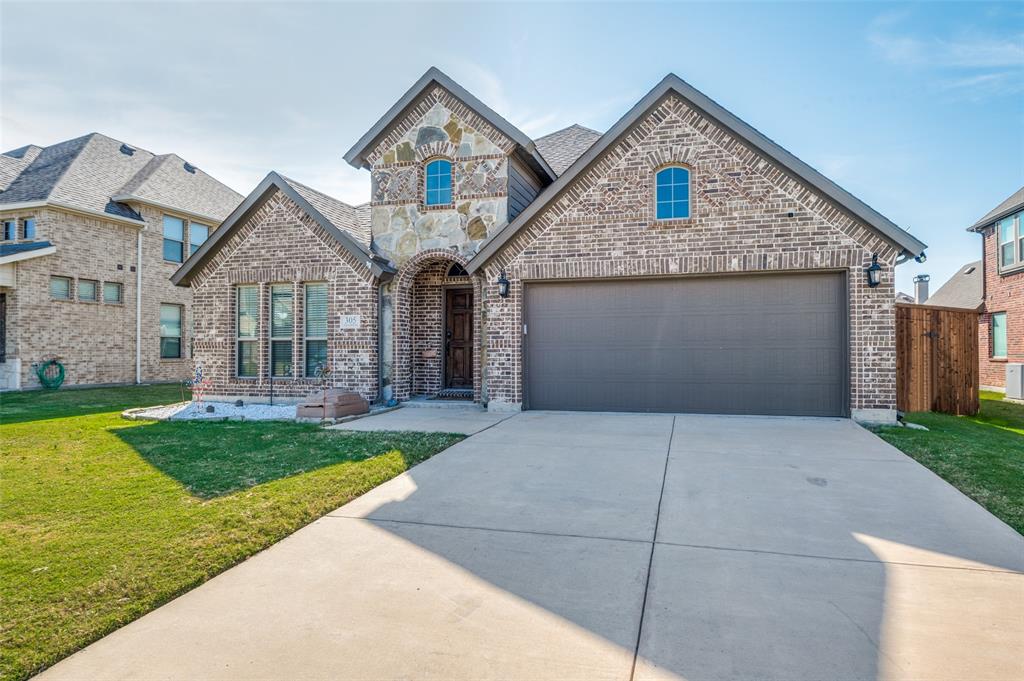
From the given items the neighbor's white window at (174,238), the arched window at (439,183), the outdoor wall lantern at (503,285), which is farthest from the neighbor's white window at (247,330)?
the neighbor's white window at (174,238)

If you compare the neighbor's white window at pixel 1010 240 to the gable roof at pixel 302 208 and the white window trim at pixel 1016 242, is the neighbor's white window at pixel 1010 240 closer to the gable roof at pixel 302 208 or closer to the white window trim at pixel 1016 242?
the white window trim at pixel 1016 242

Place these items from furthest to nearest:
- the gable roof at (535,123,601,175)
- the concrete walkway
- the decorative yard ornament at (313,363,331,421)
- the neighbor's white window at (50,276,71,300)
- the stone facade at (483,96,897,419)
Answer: the neighbor's white window at (50,276,71,300), the gable roof at (535,123,601,175), the decorative yard ornament at (313,363,331,421), the stone facade at (483,96,897,419), the concrete walkway

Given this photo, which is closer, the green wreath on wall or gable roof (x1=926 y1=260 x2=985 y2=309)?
the green wreath on wall

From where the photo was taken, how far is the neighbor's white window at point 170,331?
808 inches

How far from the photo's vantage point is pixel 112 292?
18.9m

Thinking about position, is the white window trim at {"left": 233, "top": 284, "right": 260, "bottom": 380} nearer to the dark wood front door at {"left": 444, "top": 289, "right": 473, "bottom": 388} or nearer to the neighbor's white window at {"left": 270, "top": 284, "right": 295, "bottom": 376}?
the neighbor's white window at {"left": 270, "top": 284, "right": 295, "bottom": 376}

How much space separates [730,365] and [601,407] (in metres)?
2.43

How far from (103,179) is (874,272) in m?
22.8

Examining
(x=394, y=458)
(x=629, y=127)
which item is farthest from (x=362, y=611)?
(x=629, y=127)

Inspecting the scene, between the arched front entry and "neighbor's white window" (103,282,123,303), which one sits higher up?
"neighbor's white window" (103,282,123,303)

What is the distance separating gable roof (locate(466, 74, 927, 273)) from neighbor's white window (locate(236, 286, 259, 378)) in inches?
208

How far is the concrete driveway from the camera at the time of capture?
2607 mm

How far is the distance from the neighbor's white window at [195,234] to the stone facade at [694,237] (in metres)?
15.3

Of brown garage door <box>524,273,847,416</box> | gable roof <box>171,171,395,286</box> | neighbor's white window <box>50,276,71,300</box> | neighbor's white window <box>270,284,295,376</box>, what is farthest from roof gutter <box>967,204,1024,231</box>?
neighbor's white window <box>50,276,71,300</box>
